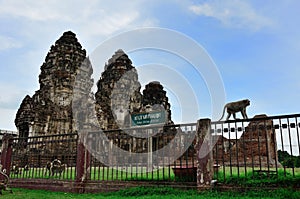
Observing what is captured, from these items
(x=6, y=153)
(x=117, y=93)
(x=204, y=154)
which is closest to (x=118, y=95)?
(x=117, y=93)

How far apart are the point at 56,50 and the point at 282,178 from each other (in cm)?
2649

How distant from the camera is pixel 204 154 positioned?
724 centimetres

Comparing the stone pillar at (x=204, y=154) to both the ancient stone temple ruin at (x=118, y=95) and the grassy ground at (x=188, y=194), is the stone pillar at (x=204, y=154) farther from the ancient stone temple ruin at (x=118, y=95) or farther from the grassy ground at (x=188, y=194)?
the ancient stone temple ruin at (x=118, y=95)

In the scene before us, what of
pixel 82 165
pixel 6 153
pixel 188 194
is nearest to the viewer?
pixel 188 194

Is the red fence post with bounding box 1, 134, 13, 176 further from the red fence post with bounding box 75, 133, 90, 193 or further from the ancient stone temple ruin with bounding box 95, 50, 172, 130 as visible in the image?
the ancient stone temple ruin with bounding box 95, 50, 172, 130

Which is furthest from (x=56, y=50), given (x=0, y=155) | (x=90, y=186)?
(x=90, y=186)

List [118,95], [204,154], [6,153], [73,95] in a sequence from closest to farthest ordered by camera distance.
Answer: [204,154] < [6,153] < [73,95] < [118,95]

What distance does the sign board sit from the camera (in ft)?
31.5

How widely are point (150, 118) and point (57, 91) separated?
64.8ft

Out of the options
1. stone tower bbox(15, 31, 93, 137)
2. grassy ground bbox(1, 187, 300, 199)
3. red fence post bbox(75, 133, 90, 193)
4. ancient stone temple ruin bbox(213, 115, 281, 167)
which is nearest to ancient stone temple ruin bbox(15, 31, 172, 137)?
stone tower bbox(15, 31, 93, 137)

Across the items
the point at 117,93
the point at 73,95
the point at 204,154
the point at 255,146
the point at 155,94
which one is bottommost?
the point at 204,154

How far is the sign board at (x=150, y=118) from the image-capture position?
961cm

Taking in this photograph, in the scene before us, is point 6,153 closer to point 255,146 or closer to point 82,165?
point 82,165

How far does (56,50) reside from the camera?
29.2m
